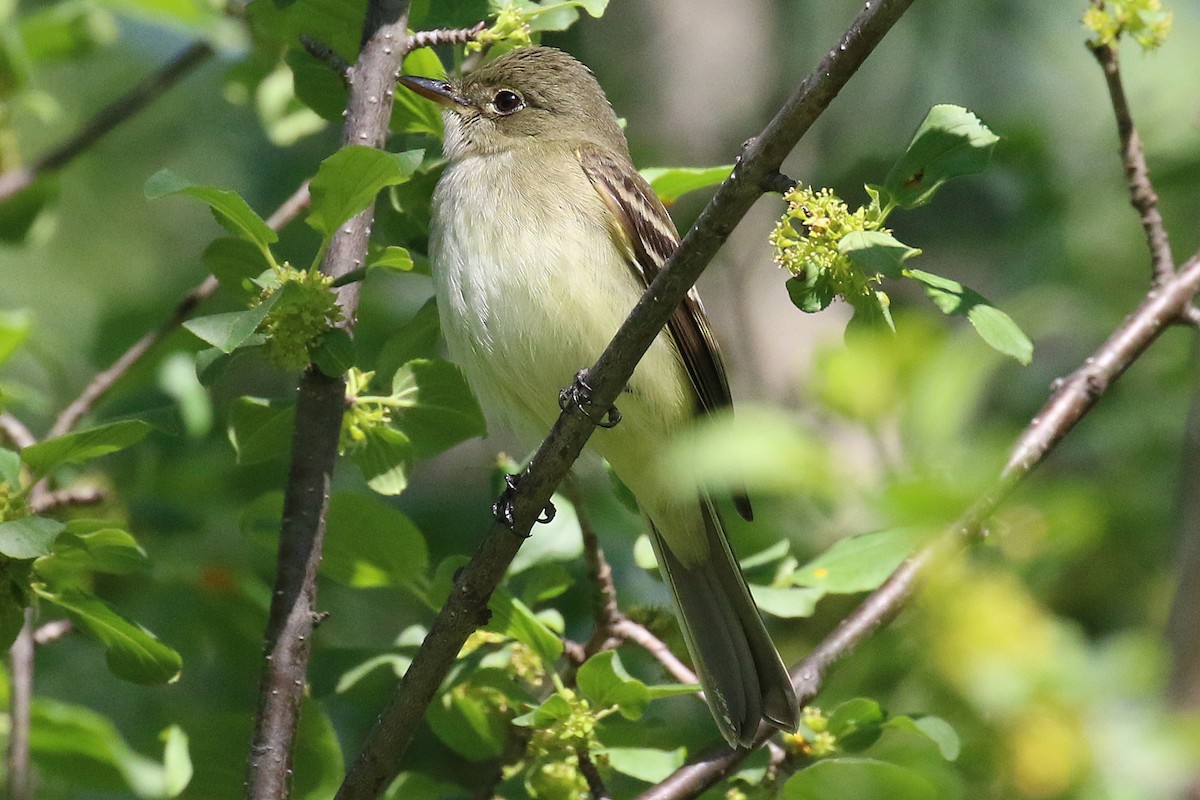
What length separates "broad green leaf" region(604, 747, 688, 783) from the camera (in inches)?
125

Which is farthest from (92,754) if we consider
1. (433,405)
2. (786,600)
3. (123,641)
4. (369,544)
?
(786,600)

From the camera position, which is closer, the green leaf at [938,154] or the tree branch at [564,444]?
the tree branch at [564,444]

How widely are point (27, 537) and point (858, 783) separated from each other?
159cm

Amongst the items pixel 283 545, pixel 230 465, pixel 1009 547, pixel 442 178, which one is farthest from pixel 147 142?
pixel 1009 547

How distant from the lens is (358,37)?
3.57 metres

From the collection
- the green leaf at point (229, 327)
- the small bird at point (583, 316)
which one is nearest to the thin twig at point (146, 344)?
the small bird at point (583, 316)

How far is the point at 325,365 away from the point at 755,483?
1.62 metres

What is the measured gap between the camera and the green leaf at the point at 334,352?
2912mm

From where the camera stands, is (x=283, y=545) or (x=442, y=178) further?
(x=442, y=178)

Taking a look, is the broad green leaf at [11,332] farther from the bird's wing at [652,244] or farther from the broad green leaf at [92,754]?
the bird's wing at [652,244]

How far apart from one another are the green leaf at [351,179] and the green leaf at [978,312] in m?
0.99

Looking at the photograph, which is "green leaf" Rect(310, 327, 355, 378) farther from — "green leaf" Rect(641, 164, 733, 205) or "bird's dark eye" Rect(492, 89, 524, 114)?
"bird's dark eye" Rect(492, 89, 524, 114)

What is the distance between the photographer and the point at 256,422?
3252 millimetres

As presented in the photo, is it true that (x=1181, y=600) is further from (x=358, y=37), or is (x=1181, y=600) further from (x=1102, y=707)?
(x=358, y=37)
